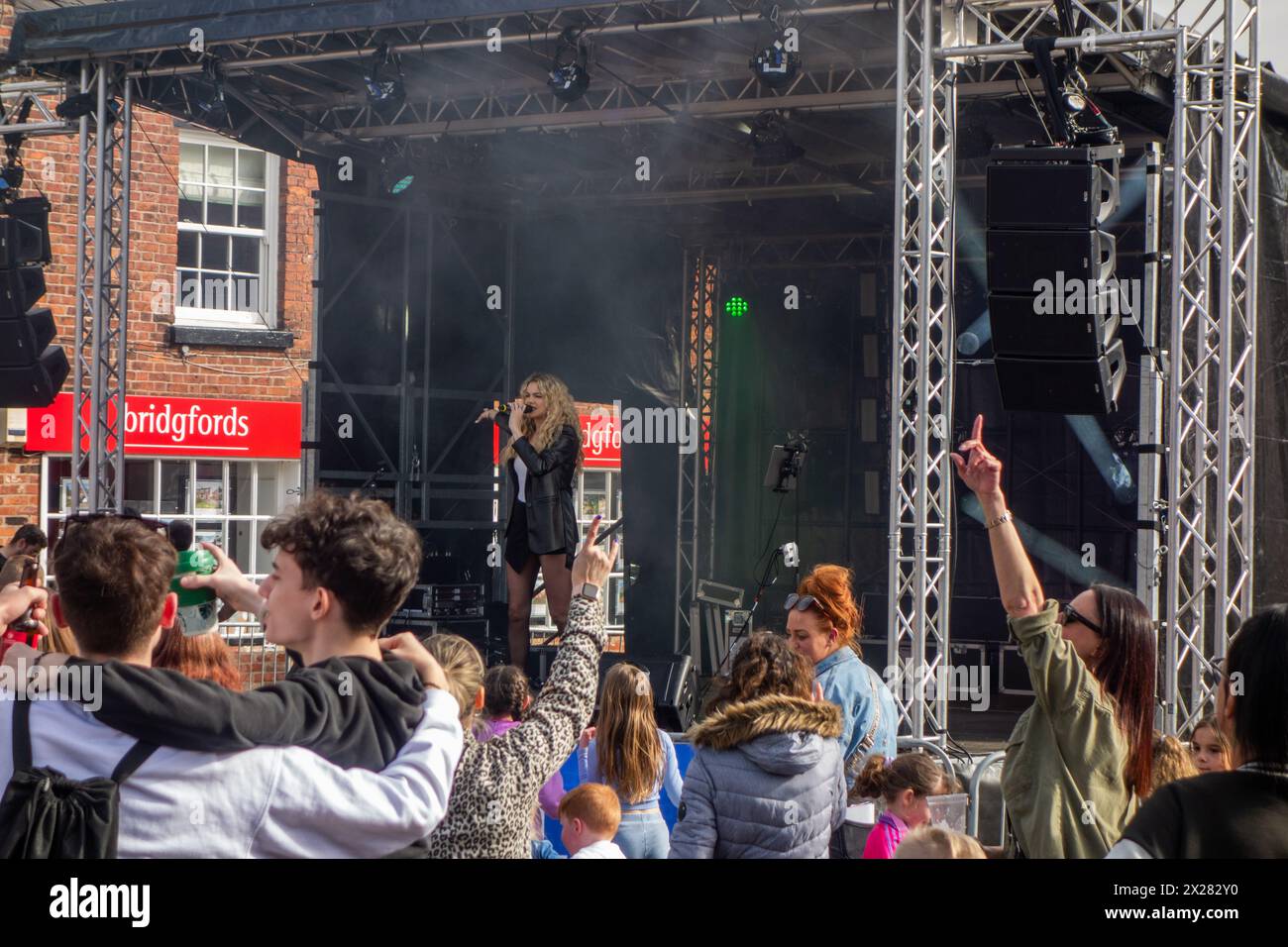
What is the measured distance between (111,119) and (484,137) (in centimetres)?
256

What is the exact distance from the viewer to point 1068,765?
2771mm

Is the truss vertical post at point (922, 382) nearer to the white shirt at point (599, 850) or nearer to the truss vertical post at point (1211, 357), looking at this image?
the truss vertical post at point (1211, 357)

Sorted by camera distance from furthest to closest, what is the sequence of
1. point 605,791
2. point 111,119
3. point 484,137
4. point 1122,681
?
point 484,137 < point 111,119 < point 605,791 < point 1122,681

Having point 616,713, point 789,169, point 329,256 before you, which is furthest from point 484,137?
point 616,713

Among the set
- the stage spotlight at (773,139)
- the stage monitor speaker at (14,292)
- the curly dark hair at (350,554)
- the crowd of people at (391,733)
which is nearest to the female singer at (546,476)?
the stage spotlight at (773,139)

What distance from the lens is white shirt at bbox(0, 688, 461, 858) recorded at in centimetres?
178

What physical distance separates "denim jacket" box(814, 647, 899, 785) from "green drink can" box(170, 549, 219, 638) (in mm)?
2117

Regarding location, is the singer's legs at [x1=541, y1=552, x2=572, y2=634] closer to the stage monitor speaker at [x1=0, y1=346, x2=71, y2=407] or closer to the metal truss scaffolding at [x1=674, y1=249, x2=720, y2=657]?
the metal truss scaffolding at [x1=674, y1=249, x2=720, y2=657]

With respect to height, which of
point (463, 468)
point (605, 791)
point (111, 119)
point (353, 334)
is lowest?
point (605, 791)

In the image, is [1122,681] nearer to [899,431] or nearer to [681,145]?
[899,431]

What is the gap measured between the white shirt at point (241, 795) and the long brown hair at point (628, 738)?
6.26 ft

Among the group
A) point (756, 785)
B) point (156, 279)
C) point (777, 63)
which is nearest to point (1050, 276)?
point (777, 63)

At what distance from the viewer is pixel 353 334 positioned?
10328mm
